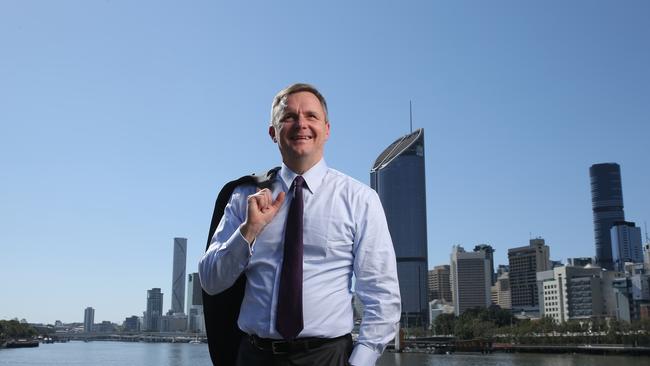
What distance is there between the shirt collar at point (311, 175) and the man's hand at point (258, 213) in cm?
A: 20

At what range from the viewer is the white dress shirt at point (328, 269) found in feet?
7.99

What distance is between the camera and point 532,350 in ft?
304

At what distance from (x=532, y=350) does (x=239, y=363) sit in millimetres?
97694

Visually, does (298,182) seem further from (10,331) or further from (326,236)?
(10,331)

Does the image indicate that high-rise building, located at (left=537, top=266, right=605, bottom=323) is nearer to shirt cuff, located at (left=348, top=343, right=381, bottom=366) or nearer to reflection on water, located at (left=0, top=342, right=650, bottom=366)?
reflection on water, located at (left=0, top=342, right=650, bottom=366)

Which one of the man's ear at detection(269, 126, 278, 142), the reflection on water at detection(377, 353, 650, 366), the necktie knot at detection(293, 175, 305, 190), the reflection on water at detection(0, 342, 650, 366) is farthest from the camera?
the reflection on water at detection(0, 342, 650, 366)

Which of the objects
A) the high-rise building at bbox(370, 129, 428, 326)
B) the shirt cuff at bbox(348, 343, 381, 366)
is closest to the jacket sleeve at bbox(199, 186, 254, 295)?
the shirt cuff at bbox(348, 343, 381, 366)

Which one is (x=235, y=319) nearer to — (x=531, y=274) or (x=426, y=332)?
(x=426, y=332)

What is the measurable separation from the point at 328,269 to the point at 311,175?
1.33ft

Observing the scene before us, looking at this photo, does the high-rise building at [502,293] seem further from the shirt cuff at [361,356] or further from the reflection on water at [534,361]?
the shirt cuff at [361,356]

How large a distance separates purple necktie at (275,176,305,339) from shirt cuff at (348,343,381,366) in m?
0.22

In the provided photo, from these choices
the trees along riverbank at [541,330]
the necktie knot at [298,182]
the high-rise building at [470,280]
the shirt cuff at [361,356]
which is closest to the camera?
the shirt cuff at [361,356]

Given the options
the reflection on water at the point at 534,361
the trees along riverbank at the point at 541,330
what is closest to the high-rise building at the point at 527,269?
the trees along riverbank at the point at 541,330

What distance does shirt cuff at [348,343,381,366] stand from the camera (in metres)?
2.38
